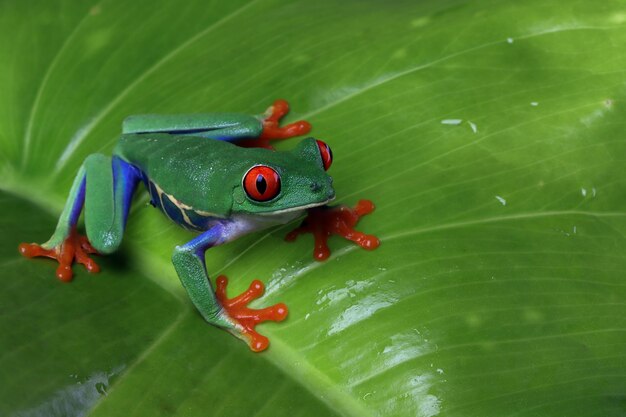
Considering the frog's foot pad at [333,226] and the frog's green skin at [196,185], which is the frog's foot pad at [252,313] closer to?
the frog's green skin at [196,185]

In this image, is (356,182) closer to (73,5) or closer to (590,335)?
(590,335)

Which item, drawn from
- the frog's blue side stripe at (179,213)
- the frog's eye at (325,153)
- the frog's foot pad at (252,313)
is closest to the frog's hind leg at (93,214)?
the frog's blue side stripe at (179,213)

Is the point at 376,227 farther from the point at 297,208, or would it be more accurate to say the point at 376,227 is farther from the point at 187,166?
the point at 187,166

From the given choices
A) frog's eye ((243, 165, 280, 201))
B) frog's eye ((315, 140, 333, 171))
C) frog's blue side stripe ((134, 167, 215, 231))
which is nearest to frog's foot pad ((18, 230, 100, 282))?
frog's blue side stripe ((134, 167, 215, 231))

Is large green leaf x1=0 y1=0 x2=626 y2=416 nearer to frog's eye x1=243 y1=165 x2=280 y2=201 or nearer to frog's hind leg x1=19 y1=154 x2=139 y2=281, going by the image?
frog's hind leg x1=19 y1=154 x2=139 y2=281

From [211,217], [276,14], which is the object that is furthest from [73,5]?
[211,217]
